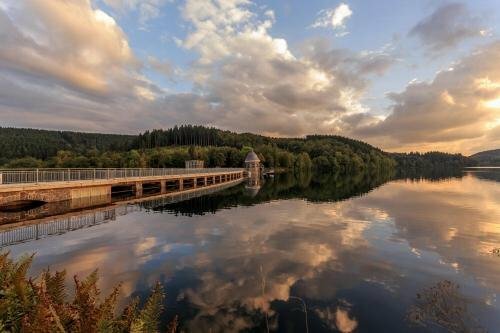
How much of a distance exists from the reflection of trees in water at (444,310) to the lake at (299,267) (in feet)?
0.13

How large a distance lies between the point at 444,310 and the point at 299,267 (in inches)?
242

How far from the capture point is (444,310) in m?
10.8

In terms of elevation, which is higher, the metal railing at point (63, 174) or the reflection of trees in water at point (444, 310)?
the metal railing at point (63, 174)

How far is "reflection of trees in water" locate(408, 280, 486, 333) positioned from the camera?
9.48 meters

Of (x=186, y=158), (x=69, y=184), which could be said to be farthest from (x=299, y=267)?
(x=186, y=158)

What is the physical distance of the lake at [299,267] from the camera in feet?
32.7

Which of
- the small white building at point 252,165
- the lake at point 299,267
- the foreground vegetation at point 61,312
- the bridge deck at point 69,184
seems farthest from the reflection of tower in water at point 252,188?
the foreground vegetation at point 61,312

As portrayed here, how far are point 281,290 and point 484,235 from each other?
63.5 feet

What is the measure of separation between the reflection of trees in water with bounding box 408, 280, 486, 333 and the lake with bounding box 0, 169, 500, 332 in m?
0.04

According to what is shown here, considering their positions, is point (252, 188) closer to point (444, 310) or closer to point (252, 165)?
point (252, 165)

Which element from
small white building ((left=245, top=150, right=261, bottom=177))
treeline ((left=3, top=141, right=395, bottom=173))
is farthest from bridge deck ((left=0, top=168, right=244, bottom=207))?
treeline ((left=3, top=141, right=395, bottom=173))

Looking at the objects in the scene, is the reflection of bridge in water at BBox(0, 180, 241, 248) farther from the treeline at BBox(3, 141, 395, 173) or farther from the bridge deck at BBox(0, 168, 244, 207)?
the treeline at BBox(3, 141, 395, 173)

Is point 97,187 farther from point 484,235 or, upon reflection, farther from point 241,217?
point 484,235

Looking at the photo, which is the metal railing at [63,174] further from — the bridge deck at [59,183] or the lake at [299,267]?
the lake at [299,267]
